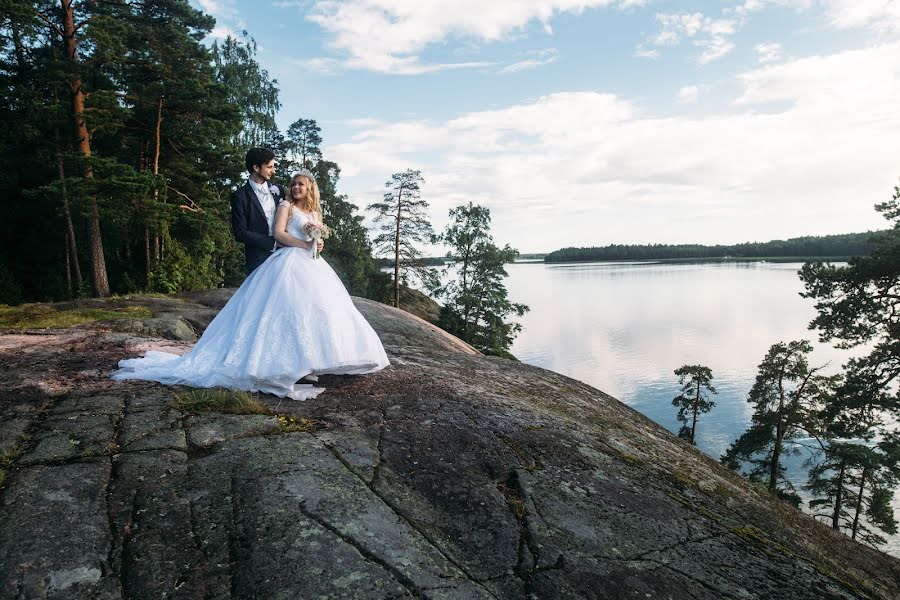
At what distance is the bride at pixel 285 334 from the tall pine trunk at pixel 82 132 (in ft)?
42.8

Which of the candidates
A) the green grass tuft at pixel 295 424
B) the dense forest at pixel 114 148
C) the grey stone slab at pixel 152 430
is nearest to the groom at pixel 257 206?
the grey stone slab at pixel 152 430

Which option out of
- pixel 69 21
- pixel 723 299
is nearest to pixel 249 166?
A: pixel 69 21

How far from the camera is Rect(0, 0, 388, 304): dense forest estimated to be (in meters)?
15.4

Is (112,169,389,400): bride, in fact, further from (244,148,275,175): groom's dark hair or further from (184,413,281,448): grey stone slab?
(184,413,281,448): grey stone slab

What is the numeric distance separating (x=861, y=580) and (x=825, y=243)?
117150 millimetres

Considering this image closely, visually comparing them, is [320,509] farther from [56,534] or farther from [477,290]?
[477,290]

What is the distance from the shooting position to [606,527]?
3143mm

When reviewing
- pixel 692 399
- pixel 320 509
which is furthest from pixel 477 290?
pixel 320 509

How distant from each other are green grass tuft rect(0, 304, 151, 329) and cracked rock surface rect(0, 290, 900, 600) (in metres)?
4.07

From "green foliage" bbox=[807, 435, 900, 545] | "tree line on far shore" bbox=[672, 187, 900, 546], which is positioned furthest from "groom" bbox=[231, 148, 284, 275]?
"green foliage" bbox=[807, 435, 900, 545]

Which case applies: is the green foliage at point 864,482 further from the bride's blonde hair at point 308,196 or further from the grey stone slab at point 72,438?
the grey stone slab at point 72,438

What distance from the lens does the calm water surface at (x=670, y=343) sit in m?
29.2

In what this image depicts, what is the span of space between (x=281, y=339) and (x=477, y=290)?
30780 millimetres

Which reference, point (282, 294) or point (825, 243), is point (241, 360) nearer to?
point (282, 294)
